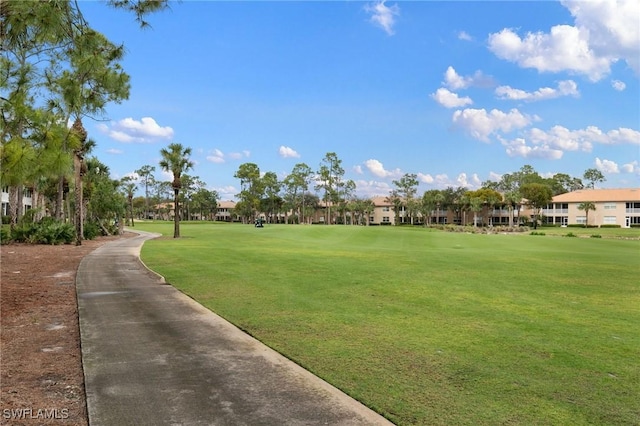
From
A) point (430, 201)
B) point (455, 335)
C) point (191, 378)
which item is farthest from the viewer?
point (430, 201)

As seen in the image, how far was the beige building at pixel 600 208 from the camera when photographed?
84188mm

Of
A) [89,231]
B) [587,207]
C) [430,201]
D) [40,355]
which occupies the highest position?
[430,201]

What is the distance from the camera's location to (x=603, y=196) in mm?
88688

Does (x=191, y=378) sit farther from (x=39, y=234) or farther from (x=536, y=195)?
(x=536, y=195)

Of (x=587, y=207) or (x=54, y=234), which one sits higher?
(x=587, y=207)

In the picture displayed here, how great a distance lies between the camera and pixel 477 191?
95375 millimetres

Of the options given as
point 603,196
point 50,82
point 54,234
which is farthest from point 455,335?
point 603,196

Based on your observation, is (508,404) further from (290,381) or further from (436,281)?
(436,281)

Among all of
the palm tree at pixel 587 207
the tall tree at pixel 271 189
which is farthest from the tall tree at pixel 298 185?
the palm tree at pixel 587 207

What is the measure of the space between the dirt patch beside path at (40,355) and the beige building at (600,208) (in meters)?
95.6

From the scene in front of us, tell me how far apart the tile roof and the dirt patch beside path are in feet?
315

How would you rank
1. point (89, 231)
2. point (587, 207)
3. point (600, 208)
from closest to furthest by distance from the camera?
1. point (89, 231)
2. point (587, 207)
3. point (600, 208)

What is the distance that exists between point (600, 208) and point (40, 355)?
99.7 meters

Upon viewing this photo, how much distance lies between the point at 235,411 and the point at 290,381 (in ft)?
2.86
